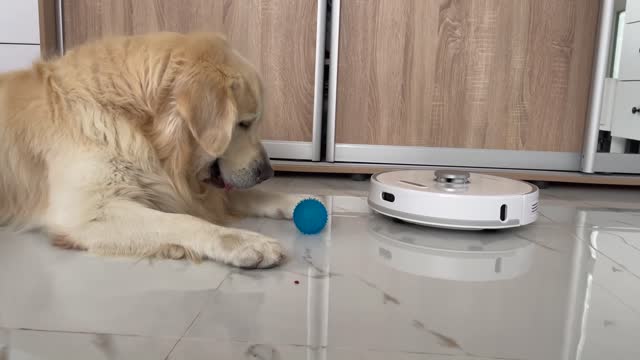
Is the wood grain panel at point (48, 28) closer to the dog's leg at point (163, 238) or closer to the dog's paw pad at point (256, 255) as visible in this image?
the dog's leg at point (163, 238)

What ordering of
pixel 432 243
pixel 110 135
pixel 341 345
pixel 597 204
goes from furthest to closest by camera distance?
1. pixel 597 204
2. pixel 432 243
3. pixel 110 135
4. pixel 341 345

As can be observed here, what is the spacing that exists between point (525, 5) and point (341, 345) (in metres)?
1.95

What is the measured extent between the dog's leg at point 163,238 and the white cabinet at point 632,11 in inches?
74.2

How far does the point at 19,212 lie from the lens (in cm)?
136

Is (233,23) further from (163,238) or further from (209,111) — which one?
(163,238)

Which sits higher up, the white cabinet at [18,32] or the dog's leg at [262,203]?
the white cabinet at [18,32]

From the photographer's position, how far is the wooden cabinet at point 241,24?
7.37ft

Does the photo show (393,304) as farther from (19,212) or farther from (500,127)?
(500,127)

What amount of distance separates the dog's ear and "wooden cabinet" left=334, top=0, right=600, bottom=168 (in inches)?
46.7

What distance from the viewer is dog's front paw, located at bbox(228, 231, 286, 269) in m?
1.07

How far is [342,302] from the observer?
93 cm

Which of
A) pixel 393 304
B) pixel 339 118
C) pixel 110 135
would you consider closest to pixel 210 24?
pixel 339 118

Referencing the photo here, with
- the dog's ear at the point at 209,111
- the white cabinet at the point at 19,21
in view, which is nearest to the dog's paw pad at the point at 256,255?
the dog's ear at the point at 209,111

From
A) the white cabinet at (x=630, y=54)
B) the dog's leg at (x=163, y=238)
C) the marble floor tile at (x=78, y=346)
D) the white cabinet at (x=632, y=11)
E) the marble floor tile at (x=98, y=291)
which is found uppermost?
the white cabinet at (x=632, y=11)
